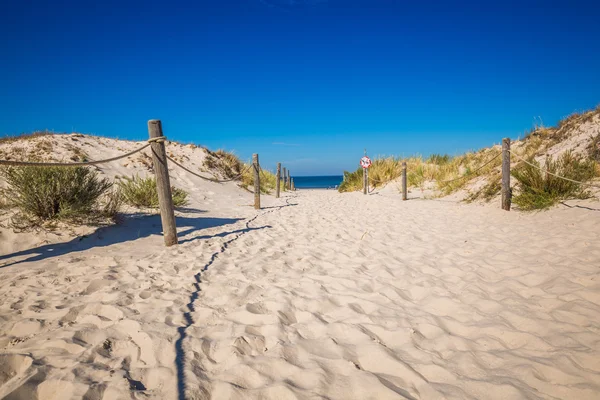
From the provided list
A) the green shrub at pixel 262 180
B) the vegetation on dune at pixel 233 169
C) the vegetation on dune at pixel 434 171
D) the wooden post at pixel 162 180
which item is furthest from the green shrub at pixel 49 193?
the vegetation on dune at pixel 434 171

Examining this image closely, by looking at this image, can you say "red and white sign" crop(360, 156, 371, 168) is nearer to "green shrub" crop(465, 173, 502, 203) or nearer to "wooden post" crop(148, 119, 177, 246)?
"green shrub" crop(465, 173, 502, 203)

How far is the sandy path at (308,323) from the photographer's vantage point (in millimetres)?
1447

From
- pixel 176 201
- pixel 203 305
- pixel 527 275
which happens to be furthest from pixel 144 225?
pixel 527 275

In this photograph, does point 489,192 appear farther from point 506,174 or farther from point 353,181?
point 353,181

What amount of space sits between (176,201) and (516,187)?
846 cm

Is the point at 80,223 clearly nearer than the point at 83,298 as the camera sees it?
No

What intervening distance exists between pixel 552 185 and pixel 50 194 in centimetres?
856

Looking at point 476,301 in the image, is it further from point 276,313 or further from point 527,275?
point 276,313

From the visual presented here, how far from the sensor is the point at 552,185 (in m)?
5.50

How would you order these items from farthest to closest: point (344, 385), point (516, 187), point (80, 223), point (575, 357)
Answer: point (516, 187) → point (80, 223) → point (575, 357) → point (344, 385)

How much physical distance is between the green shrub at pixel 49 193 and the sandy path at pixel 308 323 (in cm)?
99

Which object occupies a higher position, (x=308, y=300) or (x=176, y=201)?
(x=176, y=201)

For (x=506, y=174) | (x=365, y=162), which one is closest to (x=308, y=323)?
(x=506, y=174)

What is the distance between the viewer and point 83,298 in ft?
7.52
